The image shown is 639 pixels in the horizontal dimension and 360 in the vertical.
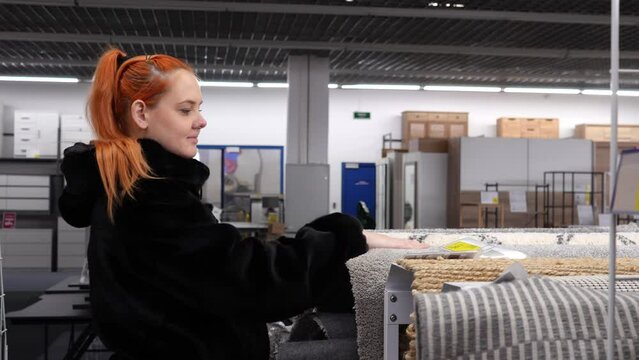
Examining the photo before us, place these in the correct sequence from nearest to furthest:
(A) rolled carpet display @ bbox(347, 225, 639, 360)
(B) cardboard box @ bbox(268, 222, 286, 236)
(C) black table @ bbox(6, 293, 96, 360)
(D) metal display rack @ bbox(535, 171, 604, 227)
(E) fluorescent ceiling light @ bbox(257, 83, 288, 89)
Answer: (A) rolled carpet display @ bbox(347, 225, 639, 360) → (C) black table @ bbox(6, 293, 96, 360) → (D) metal display rack @ bbox(535, 171, 604, 227) → (B) cardboard box @ bbox(268, 222, 286, 236) → (E) fluorescent ceiling light @ bbox(257, 83, 288, 89)

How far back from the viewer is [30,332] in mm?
6703

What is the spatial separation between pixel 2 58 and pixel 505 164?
26.6ft

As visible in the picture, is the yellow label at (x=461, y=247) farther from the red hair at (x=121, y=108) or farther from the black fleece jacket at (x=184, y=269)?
the red hair at (x=121, y=108)

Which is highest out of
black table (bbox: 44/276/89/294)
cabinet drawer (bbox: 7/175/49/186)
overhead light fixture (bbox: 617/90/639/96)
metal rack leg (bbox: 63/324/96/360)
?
overhead light fixture (bbox: 617/90/639/96)

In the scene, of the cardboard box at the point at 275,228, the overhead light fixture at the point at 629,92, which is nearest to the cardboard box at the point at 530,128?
the overhead light fixture at the point at 629,92

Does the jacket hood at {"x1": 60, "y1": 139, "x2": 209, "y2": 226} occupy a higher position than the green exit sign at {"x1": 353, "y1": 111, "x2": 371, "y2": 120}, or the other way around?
the green exit sign at {"x1": 353, "y1": 111, "x2": 371, "y2": 120}

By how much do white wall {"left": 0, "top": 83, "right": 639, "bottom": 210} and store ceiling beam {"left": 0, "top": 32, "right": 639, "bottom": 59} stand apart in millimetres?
4679

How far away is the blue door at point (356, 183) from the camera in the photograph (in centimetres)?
1438

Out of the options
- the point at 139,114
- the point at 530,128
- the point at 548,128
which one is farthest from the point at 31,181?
the point at 139,114

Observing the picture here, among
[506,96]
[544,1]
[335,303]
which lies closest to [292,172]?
[544,1]

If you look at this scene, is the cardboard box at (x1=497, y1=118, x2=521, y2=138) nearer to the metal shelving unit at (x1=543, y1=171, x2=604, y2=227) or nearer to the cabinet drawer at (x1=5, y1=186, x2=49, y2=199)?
the metal shelving unit at (x1=543, y1=171, x2=604, y2=227)

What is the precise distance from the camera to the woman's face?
1.39 meters

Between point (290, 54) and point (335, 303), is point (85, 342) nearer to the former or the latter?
point (335, 303)

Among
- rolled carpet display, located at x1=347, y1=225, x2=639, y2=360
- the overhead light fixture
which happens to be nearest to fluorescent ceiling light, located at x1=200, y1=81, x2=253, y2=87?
the overhead light fixture
